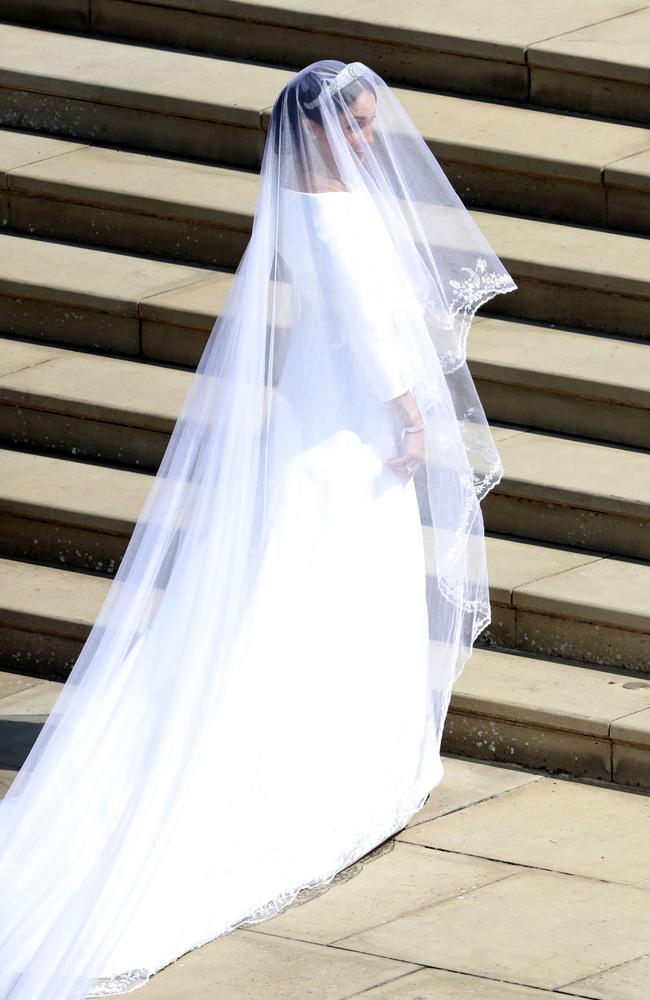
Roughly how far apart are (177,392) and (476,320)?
1.19 meters

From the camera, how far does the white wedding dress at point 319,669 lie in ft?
17.7

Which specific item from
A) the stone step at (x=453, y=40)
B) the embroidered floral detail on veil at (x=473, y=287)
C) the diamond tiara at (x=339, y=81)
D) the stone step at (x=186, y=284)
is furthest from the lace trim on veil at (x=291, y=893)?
the stone step at (x=453, y=40)

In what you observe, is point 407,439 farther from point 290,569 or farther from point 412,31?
point 412,31

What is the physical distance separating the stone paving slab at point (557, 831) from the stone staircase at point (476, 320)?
0.56ft

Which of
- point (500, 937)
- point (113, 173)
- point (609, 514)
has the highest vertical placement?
point (113, 173)

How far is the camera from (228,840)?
539 cm

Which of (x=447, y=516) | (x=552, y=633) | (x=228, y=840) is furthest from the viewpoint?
(x=552, y=633)

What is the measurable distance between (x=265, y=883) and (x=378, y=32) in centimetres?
452

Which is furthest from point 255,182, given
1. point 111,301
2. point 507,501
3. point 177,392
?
point 507,501

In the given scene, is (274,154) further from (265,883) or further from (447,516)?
(265,883)

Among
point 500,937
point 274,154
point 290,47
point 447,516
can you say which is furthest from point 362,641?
point 290,47

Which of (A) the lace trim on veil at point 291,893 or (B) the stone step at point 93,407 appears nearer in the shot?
(A) the lace trim on veil at point 291,893

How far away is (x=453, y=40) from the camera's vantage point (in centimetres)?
859

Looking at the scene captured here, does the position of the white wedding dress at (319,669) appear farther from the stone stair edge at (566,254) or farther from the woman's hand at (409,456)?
the stone stair edge at (566,254)
